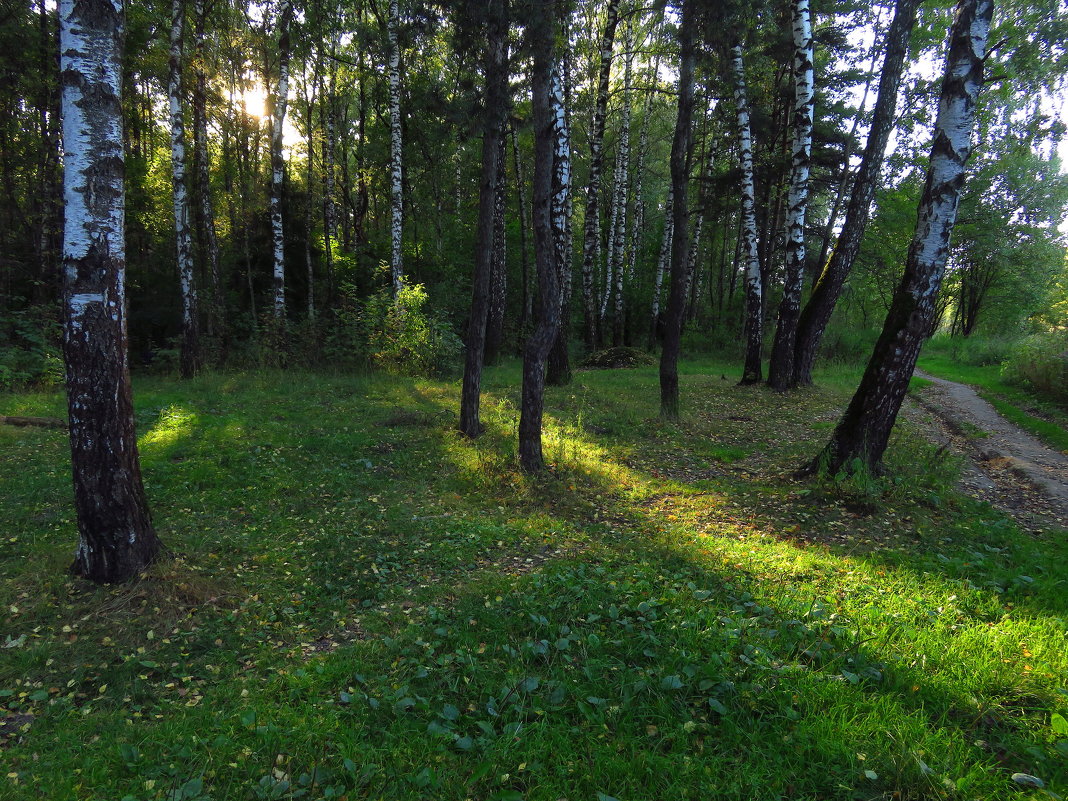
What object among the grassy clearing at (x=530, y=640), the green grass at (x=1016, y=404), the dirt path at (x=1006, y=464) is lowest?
the grassy clearing at (x=530, y=640)

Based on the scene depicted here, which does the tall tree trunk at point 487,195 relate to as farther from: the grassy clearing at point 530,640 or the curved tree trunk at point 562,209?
the grassy clearing at point 530,640

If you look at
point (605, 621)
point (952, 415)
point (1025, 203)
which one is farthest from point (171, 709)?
point (1025, 203)

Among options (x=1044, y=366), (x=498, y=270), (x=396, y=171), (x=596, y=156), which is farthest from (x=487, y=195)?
(x=1044, y=366)

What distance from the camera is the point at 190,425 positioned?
9281 mm

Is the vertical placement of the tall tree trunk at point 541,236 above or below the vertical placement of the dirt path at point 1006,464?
above

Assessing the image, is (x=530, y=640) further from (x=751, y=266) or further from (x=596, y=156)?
(x=596, y=156)

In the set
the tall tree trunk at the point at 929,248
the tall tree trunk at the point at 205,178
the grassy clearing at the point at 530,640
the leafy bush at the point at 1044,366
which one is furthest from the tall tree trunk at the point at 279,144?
the leafy bush at the point at 1044,366

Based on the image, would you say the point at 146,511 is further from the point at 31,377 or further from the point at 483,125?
the point at 31,377

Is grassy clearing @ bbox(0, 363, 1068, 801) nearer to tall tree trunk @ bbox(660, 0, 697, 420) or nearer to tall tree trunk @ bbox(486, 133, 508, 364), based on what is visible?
tall tree trunk @ bbox(660, 0, 697, 420)

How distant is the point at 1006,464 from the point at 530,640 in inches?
348

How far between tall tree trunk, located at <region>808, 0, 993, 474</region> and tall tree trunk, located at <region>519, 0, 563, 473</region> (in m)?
4.14

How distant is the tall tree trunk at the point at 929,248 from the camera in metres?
6.10

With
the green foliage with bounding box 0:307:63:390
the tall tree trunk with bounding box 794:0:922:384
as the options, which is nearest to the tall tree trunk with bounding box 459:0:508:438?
the tall tree trunk with bounding box 794:0:922:384

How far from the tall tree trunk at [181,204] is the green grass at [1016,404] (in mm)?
20526
